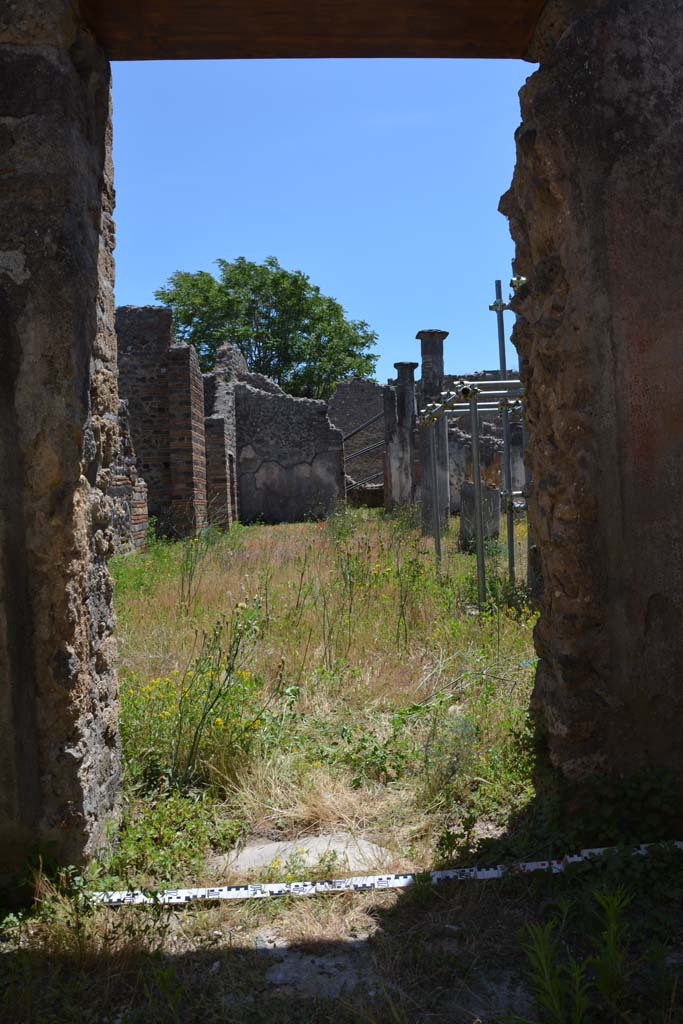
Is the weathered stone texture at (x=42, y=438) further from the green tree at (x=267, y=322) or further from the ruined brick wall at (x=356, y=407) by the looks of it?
the green tree at (x=267, y=322)

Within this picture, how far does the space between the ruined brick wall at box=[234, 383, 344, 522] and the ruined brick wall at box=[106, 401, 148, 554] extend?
982 centimetres

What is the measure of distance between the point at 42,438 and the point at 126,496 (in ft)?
24.9

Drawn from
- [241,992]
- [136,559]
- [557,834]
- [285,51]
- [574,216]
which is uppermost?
[285,51]

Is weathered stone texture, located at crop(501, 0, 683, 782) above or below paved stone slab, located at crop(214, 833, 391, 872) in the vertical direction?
above

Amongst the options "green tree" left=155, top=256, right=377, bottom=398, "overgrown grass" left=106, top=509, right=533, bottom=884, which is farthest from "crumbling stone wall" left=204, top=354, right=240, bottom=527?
"green tree" left=155, top=256, right=377, bottom=398

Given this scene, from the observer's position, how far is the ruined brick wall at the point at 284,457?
2042cm

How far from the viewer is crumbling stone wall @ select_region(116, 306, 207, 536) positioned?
41.8 feet

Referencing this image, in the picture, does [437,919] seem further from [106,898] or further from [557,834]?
[106,898]

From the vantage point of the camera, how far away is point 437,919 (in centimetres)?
249

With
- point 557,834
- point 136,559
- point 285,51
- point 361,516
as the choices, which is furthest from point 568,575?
point 361,516

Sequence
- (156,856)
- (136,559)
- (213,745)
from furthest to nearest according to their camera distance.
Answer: (136,559) → (213,745) → (156,856)

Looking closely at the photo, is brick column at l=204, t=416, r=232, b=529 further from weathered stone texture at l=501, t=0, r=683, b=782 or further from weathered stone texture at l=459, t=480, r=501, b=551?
weathered stone texture at l=501, t=0, r=683, b=782

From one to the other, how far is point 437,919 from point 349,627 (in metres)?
3.13

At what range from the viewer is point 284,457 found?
20.7m
